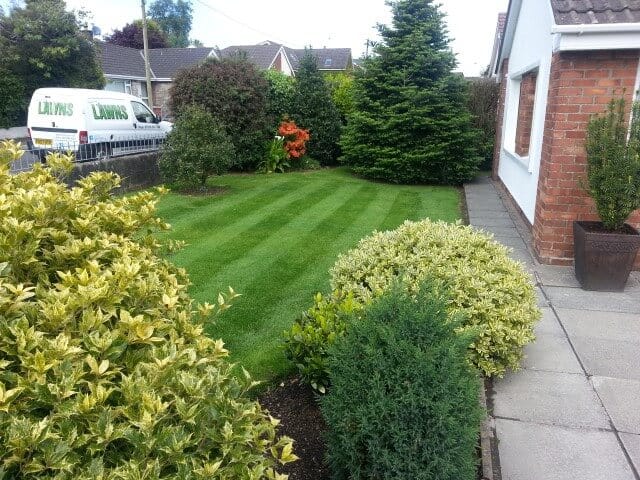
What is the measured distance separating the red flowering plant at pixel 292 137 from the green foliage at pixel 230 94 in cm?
86

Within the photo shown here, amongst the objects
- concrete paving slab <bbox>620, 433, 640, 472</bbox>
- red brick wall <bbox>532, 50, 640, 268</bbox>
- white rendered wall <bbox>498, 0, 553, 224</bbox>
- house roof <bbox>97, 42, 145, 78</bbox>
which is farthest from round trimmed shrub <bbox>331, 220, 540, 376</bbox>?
house roof <bbox>97, 42, 145, 78</bbox>

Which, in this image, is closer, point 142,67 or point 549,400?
point 549,400

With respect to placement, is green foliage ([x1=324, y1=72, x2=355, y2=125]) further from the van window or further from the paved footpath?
the paved footpath

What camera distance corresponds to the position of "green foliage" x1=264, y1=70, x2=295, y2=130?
15.7 m

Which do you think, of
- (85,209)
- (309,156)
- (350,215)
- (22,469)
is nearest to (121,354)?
(22,469)

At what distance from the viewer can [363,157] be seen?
14.1 m

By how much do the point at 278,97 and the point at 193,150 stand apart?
586 centimetres

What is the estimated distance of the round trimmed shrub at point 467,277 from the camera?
11.7ft

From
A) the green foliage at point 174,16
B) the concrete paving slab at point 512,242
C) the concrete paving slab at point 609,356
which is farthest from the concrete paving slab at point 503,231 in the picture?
the green foliage at point 174,16

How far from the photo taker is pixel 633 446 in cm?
292

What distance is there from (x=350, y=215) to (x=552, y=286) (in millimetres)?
4488

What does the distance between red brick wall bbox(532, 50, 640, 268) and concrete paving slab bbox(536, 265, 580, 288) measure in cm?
16

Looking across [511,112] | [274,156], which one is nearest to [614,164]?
[511,112]

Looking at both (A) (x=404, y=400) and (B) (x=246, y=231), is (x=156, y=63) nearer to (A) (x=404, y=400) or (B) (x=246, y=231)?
(B) (x=246, y=231)
